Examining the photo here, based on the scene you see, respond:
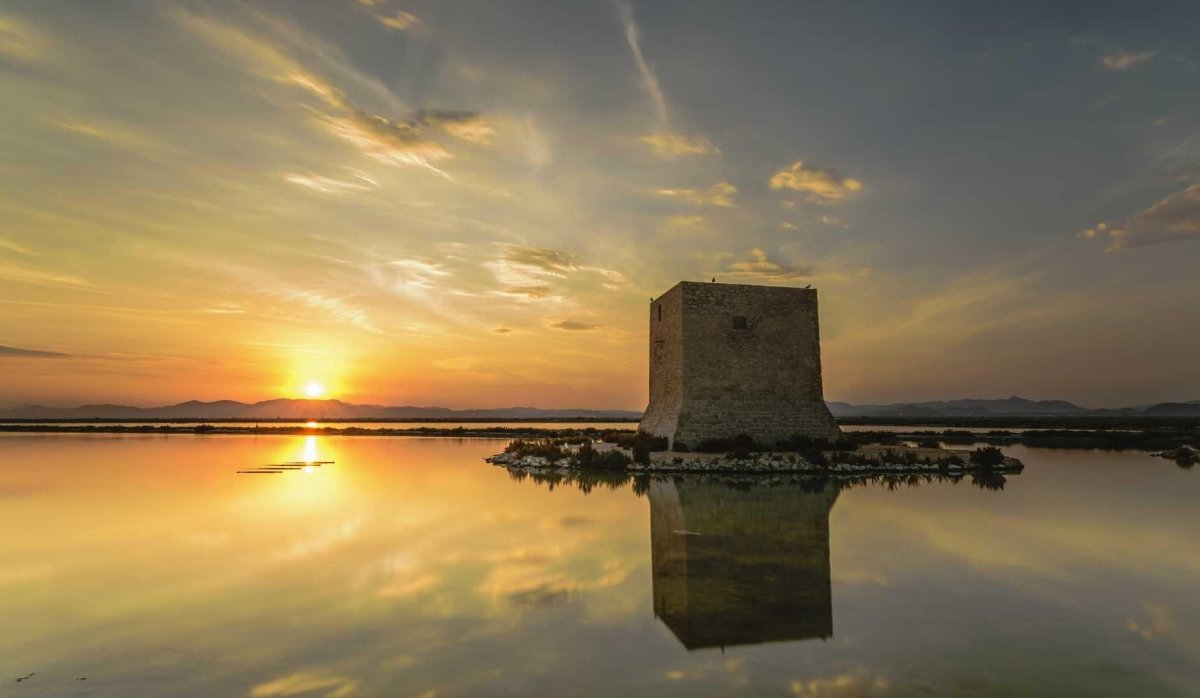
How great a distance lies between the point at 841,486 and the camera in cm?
1544

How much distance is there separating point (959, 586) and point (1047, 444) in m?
33.6

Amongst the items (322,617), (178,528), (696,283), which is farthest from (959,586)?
(696,283)

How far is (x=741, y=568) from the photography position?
7164 mm

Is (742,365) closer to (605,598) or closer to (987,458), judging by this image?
(987,458)

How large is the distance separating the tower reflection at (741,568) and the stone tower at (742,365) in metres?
9.08

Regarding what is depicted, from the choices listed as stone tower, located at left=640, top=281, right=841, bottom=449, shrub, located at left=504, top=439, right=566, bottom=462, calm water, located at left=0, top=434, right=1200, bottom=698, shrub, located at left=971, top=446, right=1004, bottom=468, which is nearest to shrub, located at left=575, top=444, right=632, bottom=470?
shrub, located at left=504, top=439, right=566, bottom=462

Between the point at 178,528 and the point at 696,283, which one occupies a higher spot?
the point at 696,283

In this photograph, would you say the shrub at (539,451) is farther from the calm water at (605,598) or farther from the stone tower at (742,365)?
the calm water at (605,598)

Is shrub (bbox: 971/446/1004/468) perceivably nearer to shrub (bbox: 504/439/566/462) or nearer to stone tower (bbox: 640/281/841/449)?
stone tower (bbox: 640/281/841/449)

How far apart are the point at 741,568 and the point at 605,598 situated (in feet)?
6.30

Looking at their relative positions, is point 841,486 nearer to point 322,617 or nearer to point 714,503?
point 714,503

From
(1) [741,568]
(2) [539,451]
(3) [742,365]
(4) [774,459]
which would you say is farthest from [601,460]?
(1) [741,568]

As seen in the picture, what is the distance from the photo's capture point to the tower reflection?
17.1 ft

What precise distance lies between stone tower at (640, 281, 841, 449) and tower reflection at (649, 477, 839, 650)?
9.08 m
